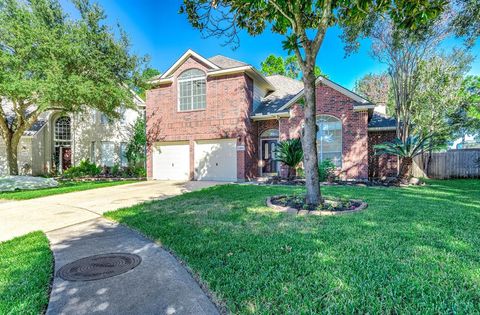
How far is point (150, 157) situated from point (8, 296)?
13797 mm

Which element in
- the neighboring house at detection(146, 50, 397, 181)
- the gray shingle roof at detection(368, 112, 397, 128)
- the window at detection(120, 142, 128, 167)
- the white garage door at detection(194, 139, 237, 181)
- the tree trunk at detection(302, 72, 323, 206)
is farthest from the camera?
the window at detection(120, 142, 128, 167)

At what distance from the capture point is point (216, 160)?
14547 mm

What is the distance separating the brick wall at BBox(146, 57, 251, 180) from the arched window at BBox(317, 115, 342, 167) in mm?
3710

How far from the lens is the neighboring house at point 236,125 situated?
12.9m

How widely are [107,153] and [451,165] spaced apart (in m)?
23.5

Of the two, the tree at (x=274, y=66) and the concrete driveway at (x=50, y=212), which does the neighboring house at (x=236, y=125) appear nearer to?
the concrete driveway at (x=50, y=212)

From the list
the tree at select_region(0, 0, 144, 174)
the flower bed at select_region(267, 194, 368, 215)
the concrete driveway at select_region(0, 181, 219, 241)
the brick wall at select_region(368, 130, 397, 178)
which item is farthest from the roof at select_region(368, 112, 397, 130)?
the tree at select_region(0, 0, 144, 174)

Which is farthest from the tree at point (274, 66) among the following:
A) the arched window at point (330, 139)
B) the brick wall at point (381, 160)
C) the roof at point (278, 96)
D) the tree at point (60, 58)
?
the tree at point (60, 58)

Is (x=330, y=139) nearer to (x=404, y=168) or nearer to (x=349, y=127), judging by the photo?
(x=349, y=127)

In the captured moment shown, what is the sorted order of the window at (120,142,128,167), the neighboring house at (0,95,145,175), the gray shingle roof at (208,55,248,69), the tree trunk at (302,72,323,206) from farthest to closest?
the window at (120,142,128,167), the neighboring house at (0,95,145,175), the gray shingle roof at (208,55,248,69), the tree trunk at (302,72,323,206)

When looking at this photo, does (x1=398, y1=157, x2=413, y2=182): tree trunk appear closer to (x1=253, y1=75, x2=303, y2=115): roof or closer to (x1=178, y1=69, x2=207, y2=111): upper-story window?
(x1=253, y1=75, x2=303, y2=115): roof

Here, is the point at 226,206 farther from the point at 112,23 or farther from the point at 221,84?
the point at 112,23

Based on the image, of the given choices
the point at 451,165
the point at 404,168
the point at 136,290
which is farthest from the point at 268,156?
the point at 136,290

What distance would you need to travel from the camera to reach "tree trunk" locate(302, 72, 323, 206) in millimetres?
6211
